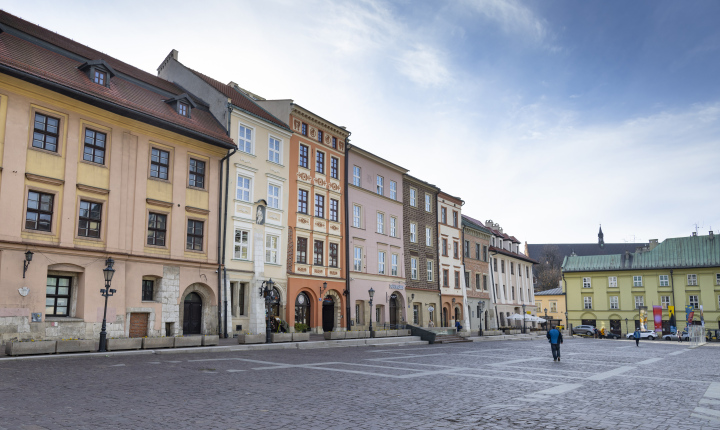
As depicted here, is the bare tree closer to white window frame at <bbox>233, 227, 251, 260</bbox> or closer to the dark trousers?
white window frame at <bbox>233, 227, 251, 260</bbox>

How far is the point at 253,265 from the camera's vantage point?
32062 millimetres

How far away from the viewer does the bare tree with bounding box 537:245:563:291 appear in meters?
113

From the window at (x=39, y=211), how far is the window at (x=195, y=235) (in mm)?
7083

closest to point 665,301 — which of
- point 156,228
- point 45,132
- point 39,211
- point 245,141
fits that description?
point 245,141

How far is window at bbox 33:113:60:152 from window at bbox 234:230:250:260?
1080cm

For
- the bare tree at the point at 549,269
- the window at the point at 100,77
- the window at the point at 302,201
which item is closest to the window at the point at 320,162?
the window at the point at 302,201

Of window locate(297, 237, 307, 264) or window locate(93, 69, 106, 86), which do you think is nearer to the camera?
window locate(93, 69, 106, 86)

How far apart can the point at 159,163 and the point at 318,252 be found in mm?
13283

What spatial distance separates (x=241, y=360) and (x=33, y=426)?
11.4 meters

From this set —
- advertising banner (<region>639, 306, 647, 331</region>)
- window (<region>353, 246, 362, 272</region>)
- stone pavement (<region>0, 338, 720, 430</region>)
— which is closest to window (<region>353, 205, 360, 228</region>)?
window (<region>353, 246, 362, 272</region>)

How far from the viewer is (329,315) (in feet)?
127

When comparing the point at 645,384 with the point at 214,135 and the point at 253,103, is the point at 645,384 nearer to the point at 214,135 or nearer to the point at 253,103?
the point at 214,135

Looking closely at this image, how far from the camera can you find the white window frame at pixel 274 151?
3456 centimetres

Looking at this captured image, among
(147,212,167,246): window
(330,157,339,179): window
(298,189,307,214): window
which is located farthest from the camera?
(330,157,339,179): window
